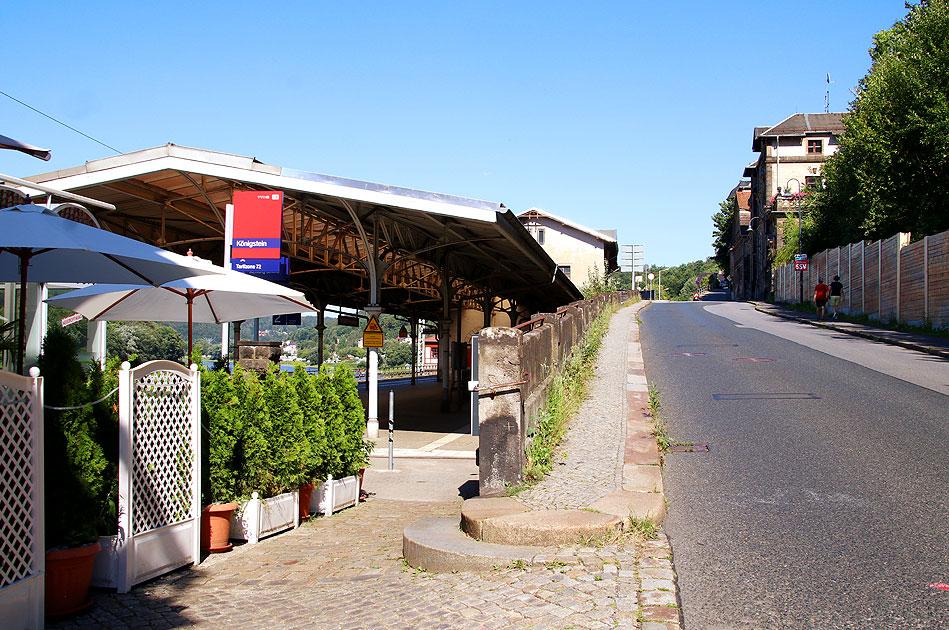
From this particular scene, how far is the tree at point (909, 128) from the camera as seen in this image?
2514 cm

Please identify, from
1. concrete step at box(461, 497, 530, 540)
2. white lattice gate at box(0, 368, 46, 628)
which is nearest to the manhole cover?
concrete step at box(461, 497, 530, 540)

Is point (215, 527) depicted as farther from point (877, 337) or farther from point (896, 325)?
point (896, 325)

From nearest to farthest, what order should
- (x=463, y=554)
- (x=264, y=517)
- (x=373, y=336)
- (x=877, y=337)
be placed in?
(x=463, y=554) → (x=264, y=517) → (x=373, y=336) → (x=877, y=337)

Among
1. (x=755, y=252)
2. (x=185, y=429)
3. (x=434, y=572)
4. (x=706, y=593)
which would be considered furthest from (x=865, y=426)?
(x=755, y=252)

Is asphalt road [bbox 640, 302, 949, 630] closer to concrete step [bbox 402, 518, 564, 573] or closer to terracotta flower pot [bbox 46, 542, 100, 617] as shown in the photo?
concrete step [bbox 402, 518, 564, 573]

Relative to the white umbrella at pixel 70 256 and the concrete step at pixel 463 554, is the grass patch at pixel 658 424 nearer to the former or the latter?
the concrete step at pixel 463 554

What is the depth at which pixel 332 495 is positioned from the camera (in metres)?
8.70

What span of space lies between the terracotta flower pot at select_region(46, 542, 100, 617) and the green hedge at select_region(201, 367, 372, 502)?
1883 mm

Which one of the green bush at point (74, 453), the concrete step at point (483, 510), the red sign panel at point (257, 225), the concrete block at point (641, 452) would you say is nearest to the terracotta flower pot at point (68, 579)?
the green bush at point (74, 453)

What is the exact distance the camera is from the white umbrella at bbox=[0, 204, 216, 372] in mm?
5762

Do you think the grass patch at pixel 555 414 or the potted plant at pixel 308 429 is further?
the potted plant at pixel 308 429

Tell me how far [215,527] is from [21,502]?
228 centimetres

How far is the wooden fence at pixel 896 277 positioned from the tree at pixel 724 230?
5771 centimetres

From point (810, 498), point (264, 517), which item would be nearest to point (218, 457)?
point (264, 517)
